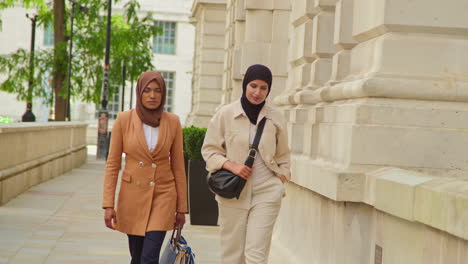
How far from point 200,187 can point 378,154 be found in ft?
22.1

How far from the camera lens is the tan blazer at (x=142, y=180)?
262 inches

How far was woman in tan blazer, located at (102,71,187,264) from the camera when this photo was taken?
6.63 m

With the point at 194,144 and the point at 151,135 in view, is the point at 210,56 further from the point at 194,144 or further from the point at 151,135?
the point at 151,135

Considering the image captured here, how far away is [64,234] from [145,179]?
19.5 feet

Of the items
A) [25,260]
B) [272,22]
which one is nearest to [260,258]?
[25,260]

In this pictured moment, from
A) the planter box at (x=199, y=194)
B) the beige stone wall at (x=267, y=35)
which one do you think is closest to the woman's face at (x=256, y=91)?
the planter box at (x=199, y=194)

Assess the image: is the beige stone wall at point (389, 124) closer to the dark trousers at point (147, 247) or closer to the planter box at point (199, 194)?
the dark trousers at point (147, 247)

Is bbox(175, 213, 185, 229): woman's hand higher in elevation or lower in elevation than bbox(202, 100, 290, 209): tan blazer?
lower

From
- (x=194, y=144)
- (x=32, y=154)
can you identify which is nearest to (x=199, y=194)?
(x=194, y=144)

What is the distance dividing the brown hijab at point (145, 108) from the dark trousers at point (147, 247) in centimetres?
74

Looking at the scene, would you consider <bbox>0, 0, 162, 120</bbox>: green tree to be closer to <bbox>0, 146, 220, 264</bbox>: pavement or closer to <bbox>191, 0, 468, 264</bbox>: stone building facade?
<bbox>0, 146, 220, 264</bbox>: pavement

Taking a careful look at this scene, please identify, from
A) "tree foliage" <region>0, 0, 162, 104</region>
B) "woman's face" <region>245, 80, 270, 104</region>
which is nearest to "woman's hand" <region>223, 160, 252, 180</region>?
"woman's face" <region>245, 80, 270, 104</region>

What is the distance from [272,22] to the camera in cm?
1698

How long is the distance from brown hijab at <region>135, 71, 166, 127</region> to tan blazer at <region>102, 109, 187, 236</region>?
2.2 inches
